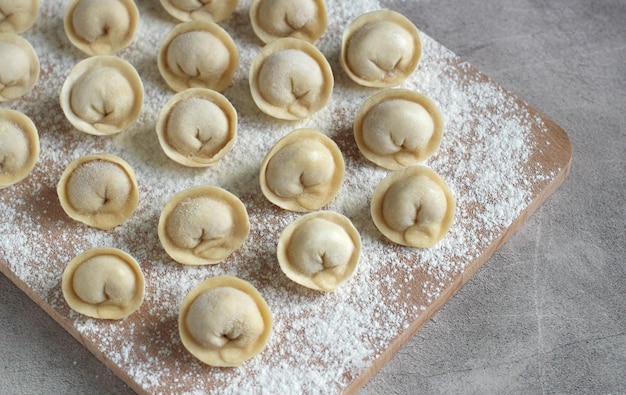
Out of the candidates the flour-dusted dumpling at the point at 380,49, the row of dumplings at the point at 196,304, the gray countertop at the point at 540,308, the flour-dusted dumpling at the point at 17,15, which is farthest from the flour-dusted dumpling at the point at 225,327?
the flour-dusted dumpling at the point at 17,15

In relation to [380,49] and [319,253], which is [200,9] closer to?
[380,49]

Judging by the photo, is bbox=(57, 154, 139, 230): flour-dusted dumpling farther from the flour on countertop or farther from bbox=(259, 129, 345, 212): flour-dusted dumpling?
bbox=(259, 129, 345, 212): flour-dusted dumpling

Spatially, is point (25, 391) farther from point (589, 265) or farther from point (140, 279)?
point (589, 265)

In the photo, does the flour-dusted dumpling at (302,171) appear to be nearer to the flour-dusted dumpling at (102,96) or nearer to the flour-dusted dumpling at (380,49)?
the flour-dusted dumpling at (380,49)

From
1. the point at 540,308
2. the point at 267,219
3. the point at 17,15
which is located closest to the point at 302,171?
the point at 267,219

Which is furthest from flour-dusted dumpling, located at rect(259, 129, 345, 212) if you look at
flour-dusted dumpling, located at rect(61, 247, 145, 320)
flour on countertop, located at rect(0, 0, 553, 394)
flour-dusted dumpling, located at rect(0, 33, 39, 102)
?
flour-dusted dumpling, located at rect(0, 33, 39, 102)

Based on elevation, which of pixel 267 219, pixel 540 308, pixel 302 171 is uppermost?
pixel 302 171
